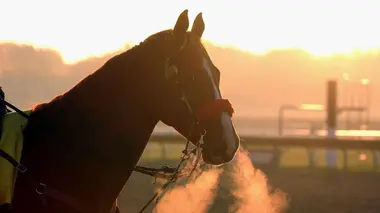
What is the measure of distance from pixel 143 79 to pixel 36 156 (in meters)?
0.73

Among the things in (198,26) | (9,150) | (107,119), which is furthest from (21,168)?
(198,26)

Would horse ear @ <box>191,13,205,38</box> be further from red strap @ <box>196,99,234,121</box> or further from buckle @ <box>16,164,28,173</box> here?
buckle @ <box>16,164,28,173</box>

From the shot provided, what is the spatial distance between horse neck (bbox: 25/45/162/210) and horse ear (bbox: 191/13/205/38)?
33 centimetres

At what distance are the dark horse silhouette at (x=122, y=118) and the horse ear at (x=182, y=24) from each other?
13mm

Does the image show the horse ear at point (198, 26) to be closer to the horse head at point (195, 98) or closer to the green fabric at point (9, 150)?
the horse head at point (195, 98)

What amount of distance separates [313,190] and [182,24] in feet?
29.1

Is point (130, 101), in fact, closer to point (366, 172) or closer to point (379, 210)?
point (379, 210)

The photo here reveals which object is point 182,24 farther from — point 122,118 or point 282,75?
point 282,75

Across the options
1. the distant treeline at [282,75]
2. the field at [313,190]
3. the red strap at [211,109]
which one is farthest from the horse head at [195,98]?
the distant treeline at [282,75]

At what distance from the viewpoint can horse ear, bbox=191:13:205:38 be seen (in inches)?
195

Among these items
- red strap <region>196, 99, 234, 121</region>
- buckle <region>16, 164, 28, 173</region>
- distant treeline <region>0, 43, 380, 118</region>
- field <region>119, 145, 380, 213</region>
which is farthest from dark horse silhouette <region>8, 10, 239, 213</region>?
distant treeline <region>0, 43, 380, 118</region>

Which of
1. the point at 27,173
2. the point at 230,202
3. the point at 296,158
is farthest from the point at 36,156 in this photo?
the point at 296,158

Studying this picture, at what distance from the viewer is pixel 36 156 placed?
482 cm

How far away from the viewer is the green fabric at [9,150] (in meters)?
4.66
